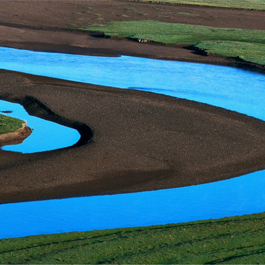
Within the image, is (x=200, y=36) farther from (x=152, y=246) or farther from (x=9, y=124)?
(x=152, y=246)

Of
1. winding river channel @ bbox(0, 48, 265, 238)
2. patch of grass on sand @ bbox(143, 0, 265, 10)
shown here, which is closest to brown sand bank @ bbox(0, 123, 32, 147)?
winding river channel @ bbox(0, 48, 265, 238)

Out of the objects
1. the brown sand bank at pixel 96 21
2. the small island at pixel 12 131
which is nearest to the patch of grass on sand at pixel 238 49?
the brown sand bank at pixel 96 21

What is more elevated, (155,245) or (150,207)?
(155,245)

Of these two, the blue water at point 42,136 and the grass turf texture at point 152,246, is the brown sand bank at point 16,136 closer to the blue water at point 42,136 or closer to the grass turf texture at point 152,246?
the blue water at point 42,136

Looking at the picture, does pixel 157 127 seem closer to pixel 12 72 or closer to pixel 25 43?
pixel 12 72

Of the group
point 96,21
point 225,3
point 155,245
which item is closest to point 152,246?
point 155,245

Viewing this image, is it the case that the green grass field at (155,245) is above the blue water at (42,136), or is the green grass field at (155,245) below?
above

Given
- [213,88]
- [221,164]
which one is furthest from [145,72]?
[221,164]

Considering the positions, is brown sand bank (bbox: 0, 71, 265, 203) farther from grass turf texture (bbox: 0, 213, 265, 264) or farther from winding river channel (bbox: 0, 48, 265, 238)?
grass turf texture (bbox: 0, 213, 265, 264)
